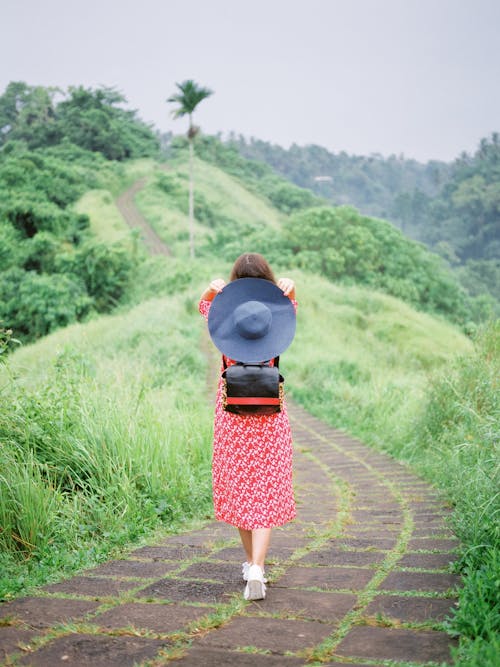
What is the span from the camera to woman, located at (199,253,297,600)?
3.22 meters

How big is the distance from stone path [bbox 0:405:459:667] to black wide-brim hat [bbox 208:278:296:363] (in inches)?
41.7

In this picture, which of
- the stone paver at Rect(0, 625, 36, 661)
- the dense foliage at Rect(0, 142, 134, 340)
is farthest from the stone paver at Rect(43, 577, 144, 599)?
the dense foliage at Rect(0, 142, 134, 340)

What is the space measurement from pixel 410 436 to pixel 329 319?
42.8ft

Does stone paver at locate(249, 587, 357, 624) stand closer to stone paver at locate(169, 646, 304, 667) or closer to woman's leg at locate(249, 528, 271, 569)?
woman's leg at locate(249, 528, 271, 569)

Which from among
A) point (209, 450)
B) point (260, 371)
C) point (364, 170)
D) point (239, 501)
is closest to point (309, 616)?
point (239, 501)

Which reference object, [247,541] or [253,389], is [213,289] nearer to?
[253,389]

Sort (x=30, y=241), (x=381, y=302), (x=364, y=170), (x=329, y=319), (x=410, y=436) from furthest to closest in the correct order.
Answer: (x=364, y=170)
(x=30, y=241)
(x=381, y=302)
(x=329, y=319)
(x=410, y=436)

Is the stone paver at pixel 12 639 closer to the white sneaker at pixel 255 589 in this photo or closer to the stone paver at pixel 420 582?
the white sneaker at pixel 255 589

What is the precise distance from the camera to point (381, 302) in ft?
73.1

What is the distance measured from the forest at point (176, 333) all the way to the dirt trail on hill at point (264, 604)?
0.64 ft

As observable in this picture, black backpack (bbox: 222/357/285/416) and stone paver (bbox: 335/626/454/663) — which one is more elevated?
black backpack (bbox: 222/357/285/416)

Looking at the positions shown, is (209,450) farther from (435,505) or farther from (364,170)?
(364,170)

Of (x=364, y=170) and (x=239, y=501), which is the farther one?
(x=364, y=170)

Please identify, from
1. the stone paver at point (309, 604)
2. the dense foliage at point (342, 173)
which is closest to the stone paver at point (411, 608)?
the stone paver at point (309, 604)
